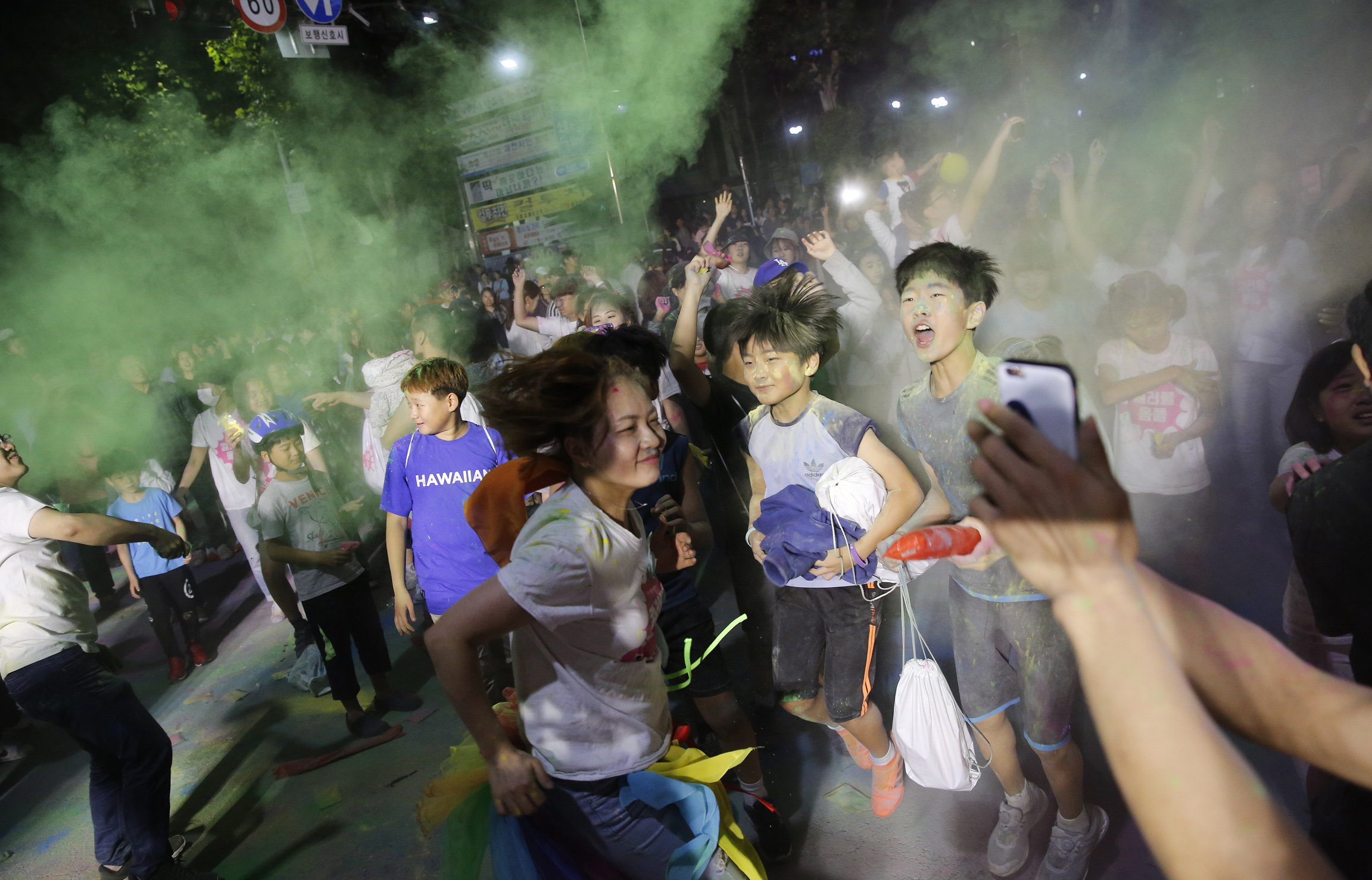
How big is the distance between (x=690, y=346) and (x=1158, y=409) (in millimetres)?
2105

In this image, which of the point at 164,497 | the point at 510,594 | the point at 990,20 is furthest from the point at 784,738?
the point at 990,20

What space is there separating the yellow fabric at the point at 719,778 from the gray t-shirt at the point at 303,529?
251 centimetres

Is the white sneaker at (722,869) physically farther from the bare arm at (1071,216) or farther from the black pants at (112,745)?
the bare arm at (1071,216)

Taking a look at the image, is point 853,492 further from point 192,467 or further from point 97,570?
point 97,570

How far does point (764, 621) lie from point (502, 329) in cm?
611

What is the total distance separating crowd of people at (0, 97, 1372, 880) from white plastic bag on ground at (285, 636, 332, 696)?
21 centimetres

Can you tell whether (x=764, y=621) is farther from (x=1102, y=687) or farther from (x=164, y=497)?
(x=164, y=497)

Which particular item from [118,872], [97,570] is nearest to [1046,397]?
[118,872]

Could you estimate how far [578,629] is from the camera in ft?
5.04

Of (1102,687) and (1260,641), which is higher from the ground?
(1102,687)

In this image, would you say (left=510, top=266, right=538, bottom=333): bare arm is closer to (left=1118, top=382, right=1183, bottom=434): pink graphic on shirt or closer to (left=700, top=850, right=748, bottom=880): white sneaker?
(left=1118, top=382, right=1183, bottom=434): pink graphic on shirt

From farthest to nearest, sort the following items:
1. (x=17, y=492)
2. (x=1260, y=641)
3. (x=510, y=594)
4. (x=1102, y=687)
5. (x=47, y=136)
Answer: (x=47, y=136) < (x=17, y=492) < (x=510, y=594) < (x=1260, y=641) < (x=1102, y=687)

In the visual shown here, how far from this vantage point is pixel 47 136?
19.2 feet

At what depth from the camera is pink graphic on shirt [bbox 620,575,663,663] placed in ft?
5.48
